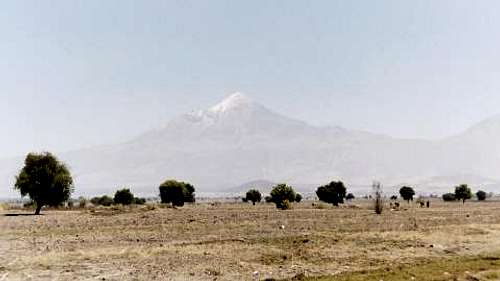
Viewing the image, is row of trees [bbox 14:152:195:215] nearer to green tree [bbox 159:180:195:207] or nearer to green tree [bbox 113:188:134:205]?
green tree [bbox 159:180:195:207]

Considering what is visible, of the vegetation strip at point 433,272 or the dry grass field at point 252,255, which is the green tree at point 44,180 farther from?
the vegetation strip at point 433,272

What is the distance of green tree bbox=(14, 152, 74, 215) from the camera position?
293 ft

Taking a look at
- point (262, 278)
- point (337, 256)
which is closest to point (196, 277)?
point (262, 278)

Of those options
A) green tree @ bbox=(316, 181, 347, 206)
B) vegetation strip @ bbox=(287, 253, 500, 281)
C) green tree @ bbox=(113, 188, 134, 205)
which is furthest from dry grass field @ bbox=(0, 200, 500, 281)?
green tree @ bbox=(113, 188, 134, 205)

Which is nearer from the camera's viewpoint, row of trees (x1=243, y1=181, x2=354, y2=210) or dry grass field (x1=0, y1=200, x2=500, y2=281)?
dry grass field (x1=0, y1=200, x2=500, y2=281)

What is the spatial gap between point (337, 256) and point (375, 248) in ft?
14.3

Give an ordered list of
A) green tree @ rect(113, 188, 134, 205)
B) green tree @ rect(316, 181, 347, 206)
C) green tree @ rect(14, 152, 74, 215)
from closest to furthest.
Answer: green tree @ rect(14, 152, 74, 215) → green tree @ rect(316, 181, 347, 206) → green tree @ rect(113, 188, 134, 205)

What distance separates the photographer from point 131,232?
4919 cm

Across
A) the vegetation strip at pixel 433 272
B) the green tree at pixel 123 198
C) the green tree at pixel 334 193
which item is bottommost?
the vegetation strip at pixel 433 272

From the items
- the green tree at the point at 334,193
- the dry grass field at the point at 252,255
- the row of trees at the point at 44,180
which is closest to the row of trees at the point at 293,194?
the green tree at the point at 334,193

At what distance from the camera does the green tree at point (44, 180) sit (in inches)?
3514

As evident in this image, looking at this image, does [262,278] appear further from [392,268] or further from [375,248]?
[375,248]

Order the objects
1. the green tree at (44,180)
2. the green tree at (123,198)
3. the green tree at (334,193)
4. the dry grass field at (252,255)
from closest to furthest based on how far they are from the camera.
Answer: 1. the dry grass field at (252,255)
2. the green tree at (44,180)
3. the green tree at (334,193)
4. the green tree at (123,198)

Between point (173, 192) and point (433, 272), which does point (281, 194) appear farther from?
point (433, 272)
